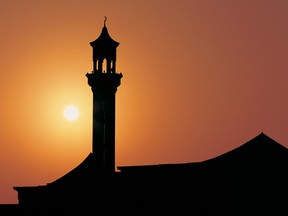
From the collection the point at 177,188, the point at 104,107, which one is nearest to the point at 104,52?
the point at 104,107

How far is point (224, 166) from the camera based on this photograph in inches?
2859

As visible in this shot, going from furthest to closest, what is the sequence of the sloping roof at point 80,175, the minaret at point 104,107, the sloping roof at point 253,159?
the minaret at point 104,107 < the sloping roof at point 80,175 < the sloping roof at point 253,159

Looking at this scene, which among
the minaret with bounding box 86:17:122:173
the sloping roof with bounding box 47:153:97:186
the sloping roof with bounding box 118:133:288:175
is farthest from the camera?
the minaret with bounding box 86:17:122:173

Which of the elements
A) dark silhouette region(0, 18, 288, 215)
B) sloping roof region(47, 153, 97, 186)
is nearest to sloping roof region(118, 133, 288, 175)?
dark silhouette region(0, 18, 288, 215)

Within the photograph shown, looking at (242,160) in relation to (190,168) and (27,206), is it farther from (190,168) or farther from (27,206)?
(27,206)

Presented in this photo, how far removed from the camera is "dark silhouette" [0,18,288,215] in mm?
71250

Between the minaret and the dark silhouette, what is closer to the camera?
the dark silhouette

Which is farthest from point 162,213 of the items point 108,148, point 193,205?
point 108,148

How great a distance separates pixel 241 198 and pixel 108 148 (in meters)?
18.9

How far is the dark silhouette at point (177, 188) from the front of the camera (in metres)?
71.2

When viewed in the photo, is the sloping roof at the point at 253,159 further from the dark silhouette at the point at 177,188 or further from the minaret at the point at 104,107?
the minaret at the point at 104,107

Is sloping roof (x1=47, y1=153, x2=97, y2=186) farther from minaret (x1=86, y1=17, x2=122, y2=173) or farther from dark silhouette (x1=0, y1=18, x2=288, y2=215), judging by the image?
minaret (x1=86, y1=17, x2=122, y2=173)

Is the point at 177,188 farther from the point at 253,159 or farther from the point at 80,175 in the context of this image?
the point at 80,175

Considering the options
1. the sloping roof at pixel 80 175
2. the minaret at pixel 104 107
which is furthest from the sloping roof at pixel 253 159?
the minaret at pixel 104 107
